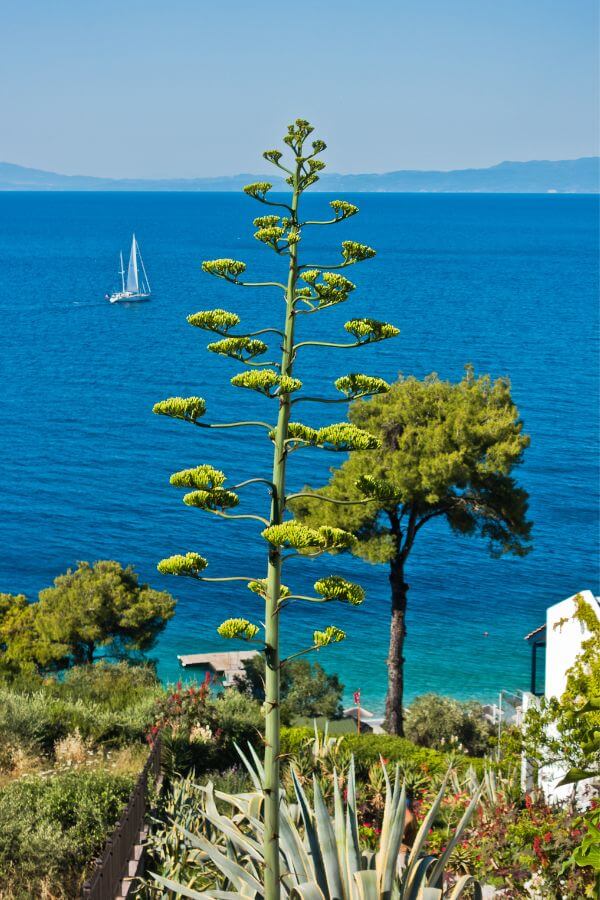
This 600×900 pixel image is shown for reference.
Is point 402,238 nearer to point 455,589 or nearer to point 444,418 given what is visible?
point 455,589

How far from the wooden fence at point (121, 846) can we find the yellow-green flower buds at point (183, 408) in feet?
9.21

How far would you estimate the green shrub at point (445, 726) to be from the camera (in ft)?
56.4

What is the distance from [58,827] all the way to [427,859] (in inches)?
125

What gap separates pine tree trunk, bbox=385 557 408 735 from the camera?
56.0ft

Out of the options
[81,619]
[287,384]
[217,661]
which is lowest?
[217,661]

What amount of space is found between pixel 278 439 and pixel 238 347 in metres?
0.83

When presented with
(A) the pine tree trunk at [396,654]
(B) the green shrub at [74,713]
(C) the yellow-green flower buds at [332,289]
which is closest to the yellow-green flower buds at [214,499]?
(C) the yellow-green flower buds at [332,289]

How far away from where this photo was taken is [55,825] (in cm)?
777

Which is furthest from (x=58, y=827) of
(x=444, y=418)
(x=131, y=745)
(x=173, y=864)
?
(x=444, y=418)

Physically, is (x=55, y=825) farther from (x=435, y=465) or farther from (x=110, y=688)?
(x=435, y=465)

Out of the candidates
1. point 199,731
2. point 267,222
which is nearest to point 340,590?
point 267,222

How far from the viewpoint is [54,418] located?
169 feet

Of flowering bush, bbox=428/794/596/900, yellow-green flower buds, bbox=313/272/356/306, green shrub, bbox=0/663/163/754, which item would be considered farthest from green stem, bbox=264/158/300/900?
green shrub, bbox=0/663/163/754

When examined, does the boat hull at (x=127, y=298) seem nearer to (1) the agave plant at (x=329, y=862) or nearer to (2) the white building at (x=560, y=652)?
(2) the white building at (x=560, y=652)
